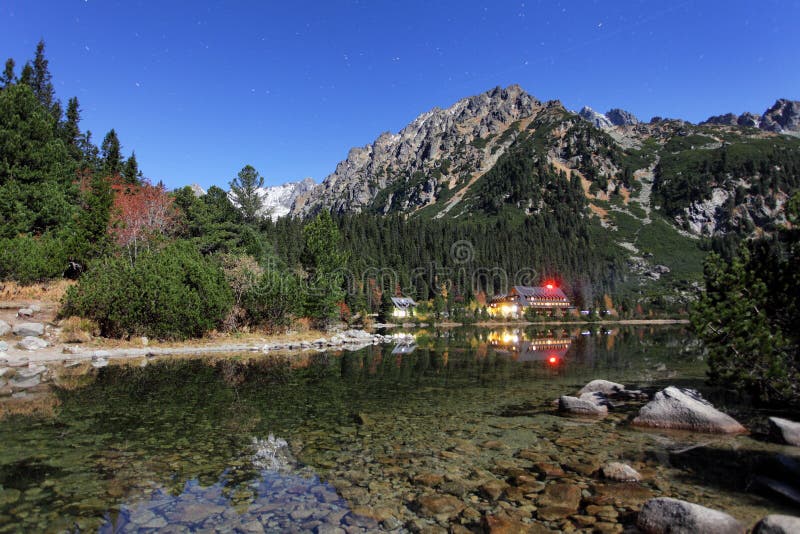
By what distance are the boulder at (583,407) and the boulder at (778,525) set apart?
31.4 feet

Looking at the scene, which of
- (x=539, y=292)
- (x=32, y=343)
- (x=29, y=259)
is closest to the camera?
(x=32, y=343)

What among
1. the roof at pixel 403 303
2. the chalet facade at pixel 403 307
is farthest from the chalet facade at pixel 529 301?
the chalet facade at pixel 403 307

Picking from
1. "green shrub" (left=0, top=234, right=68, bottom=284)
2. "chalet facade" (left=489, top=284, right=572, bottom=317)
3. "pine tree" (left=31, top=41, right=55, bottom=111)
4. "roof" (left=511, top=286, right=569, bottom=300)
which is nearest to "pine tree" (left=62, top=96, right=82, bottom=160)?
"pine tree" (left=31, top=41, right=55, bottom=111)

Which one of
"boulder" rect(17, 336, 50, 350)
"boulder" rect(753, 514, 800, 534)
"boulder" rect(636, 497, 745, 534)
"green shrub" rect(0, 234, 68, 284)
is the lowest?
"boulder" rect(636, 497, 745, 534)

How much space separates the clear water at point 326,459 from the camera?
7980 mm

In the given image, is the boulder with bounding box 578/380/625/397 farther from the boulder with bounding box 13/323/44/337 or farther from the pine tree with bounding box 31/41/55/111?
the pine tree with bounding box 31/41/55/111

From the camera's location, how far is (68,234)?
43094mm

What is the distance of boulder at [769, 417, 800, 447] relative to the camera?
11.9 metres

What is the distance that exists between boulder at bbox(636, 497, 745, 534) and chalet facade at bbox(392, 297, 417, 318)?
109 m

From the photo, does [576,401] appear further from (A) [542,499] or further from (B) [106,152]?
(B) [106,152]

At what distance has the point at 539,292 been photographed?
164 m

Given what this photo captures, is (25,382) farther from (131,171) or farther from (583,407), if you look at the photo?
(131,171)

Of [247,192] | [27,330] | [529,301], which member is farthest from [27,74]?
[529,301]

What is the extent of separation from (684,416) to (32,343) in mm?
36301
